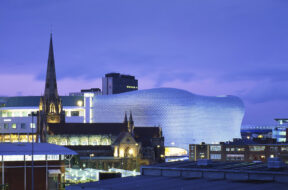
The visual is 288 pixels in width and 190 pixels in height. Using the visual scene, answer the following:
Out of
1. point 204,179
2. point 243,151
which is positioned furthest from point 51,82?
point 204,179

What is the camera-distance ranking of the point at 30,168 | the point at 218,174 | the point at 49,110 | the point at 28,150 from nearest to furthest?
the point at 218,174 → the point at 30,168 → the point at 28,150 → the point at 49,110

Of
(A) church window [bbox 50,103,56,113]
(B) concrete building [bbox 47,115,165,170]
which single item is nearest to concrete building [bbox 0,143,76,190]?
(B) concrete building [bbox 47,115,165,170]

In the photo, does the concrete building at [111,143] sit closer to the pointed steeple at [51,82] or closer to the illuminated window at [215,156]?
the pointed steeple at [51,82]

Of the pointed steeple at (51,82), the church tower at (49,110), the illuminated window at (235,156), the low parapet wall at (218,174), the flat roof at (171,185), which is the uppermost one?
the pointed steeple at (51,82)

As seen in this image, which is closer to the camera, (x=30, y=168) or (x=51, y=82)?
(x=30, y=168)

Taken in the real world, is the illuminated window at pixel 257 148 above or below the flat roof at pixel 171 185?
above

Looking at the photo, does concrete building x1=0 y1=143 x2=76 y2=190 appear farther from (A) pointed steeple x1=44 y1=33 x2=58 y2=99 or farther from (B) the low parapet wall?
(A) pointed steeple x1=44 y1=33 x2=58 y2=99

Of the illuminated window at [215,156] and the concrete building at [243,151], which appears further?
the illuminated window at [215,156]

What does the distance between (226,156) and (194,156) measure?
1481cm

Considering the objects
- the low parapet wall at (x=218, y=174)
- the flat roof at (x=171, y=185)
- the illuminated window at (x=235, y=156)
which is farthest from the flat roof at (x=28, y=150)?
the illuminated window at (x=235, y=156)

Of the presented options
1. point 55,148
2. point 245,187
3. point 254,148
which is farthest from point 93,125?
point 245,187

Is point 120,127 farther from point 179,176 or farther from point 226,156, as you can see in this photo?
point 179,176

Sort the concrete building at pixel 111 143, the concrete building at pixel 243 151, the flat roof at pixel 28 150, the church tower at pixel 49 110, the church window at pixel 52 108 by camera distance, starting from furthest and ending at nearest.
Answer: the church window at pixel 52 108
the church tower at pixel 49 110
the concrete building at pixel 243 151
the concrete building at pixel 111 143
the flat roof at pixel 28 150

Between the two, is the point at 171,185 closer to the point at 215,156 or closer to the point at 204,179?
the point at 204,179
